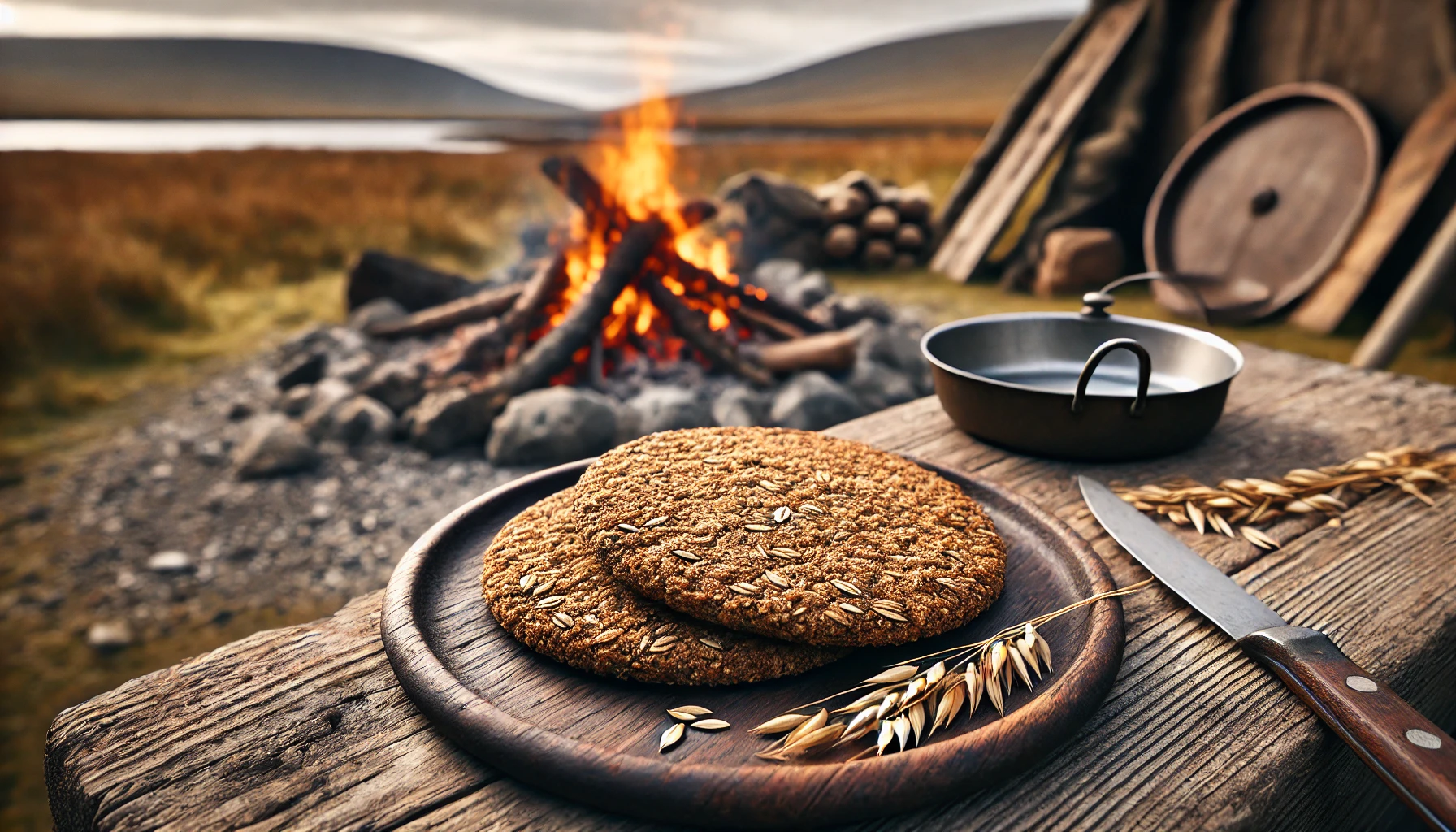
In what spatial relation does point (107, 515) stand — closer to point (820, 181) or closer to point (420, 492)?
point (420, 492)

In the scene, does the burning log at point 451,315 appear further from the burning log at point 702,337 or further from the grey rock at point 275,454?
the grey rock at point 275,454

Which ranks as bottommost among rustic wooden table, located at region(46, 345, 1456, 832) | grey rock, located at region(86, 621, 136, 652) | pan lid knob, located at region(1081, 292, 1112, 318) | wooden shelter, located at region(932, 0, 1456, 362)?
grey rock, located at region(86, 621, 136, 652)

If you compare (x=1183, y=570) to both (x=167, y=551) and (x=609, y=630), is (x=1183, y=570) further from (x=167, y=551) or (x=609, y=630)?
(x=167, y=551)

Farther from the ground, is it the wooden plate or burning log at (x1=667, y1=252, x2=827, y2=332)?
the wooden plate

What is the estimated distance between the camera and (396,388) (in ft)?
14.9

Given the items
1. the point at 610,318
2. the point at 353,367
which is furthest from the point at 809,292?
the point at 353,367

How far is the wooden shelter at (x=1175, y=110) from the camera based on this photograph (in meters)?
5.32

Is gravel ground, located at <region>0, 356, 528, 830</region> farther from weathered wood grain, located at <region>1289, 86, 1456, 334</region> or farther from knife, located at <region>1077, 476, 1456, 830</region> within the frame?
weathered wood grain, located at <region>1289, 86, 1456, 334</region>

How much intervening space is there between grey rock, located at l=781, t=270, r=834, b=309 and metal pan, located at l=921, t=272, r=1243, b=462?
4.42 meters

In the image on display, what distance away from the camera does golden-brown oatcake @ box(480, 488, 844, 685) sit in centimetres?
104

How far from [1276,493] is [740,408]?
2.93m

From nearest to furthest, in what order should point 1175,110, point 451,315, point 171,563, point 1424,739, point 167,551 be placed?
1. point 1424,739
2. point 171,563
3. point 167,551
4. point 451,315
5. point 1175,110

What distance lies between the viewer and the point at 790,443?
4.85 ft

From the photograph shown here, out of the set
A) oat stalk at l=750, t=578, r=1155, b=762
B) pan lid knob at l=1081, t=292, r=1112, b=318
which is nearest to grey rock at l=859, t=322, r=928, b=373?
pan lid knob at l=1081, t=292, r=1112, b=318
